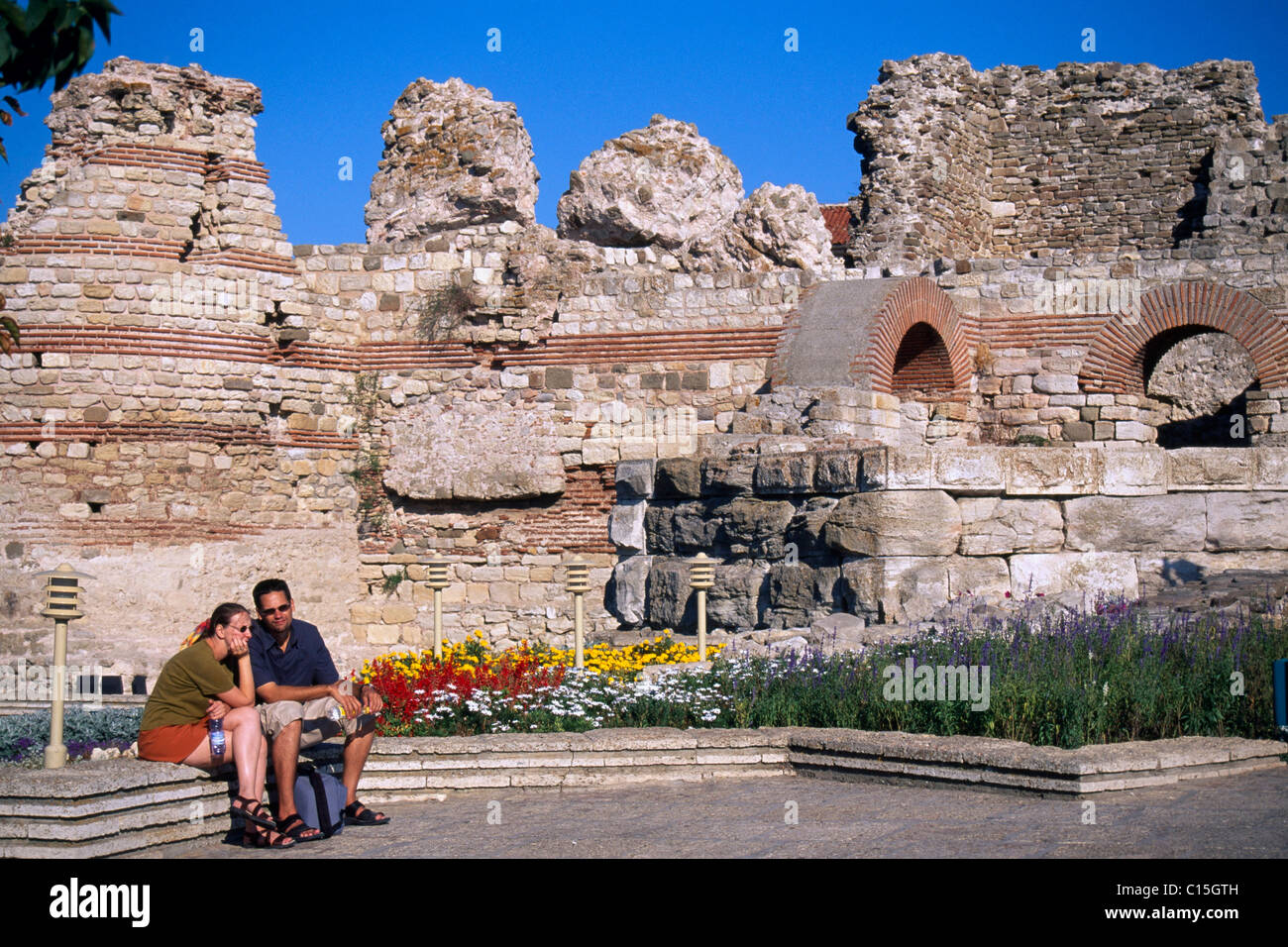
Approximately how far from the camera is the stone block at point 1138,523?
953cm

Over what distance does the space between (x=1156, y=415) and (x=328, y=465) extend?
28.1ft

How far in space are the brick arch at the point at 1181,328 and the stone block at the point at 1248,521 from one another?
442 cm

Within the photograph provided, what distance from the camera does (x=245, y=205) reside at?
47.5ft

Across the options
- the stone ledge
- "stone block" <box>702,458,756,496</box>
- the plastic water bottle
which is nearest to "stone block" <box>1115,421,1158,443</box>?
"stone block" <box>702,458,756,496</box>

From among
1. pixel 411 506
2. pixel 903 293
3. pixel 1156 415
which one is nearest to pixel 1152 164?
pixel 1156 415

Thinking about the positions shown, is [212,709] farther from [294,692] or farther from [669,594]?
[669,594]

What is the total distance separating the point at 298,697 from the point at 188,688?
0.52 meters

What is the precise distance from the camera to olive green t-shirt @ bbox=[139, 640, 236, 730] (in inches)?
236

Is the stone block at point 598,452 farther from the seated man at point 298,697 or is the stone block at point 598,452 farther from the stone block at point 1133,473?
the seated man at point 298,697

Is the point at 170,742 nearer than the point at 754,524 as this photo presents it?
Yes

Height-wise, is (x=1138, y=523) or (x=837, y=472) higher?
(x=837, y=472)

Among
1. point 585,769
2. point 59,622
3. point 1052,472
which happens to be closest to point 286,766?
point 59,622

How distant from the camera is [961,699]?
276 inches
